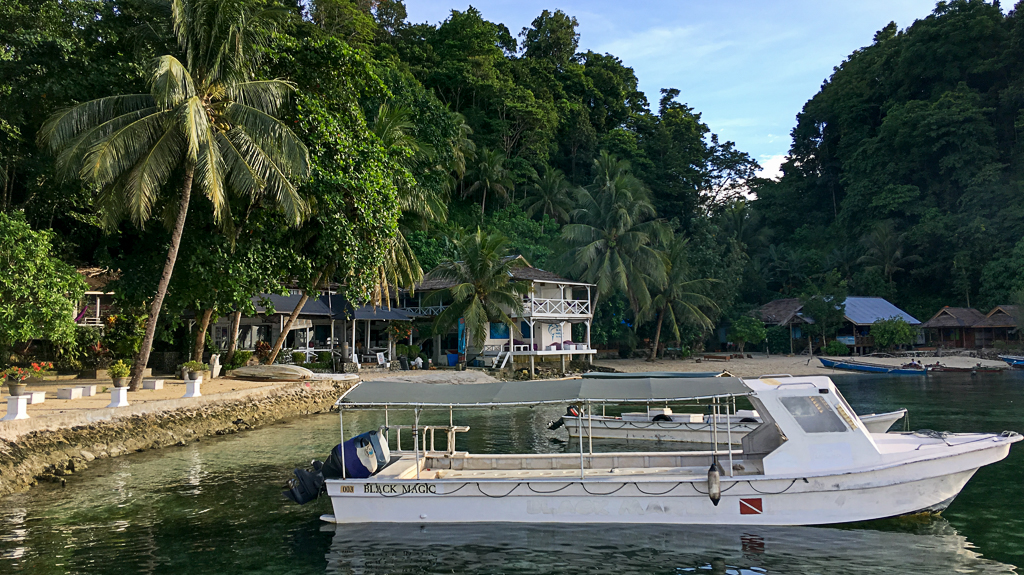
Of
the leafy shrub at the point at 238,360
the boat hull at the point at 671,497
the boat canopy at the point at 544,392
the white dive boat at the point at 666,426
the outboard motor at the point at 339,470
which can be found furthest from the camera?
the leafy shrub at the point at 238,360

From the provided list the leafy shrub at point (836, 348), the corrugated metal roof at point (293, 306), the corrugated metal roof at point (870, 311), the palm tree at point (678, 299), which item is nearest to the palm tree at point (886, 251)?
the corrugated metal roof at point (870, 311)

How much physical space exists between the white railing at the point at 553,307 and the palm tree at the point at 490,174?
43.7ft

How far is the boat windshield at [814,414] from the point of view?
904 cm

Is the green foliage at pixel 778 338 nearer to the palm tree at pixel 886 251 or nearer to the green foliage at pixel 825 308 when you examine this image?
the green foliage at pixel 825 308

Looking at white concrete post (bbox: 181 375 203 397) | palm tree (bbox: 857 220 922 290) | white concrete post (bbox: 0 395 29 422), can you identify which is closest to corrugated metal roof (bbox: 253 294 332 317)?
white concrete post (bbox: 181 375 203 397)

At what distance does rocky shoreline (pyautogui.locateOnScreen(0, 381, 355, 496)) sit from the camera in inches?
467

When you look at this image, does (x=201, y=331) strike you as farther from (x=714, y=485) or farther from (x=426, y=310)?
(x=714, y=485)

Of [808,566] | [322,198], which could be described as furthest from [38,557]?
[322,198]

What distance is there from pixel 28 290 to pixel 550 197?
121 feet

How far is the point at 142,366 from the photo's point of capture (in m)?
17.8

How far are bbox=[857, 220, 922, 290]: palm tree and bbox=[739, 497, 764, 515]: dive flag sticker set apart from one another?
50714mm

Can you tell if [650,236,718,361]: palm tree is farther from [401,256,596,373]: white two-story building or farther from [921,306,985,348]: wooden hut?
[921,306,985,348]: wooden hut

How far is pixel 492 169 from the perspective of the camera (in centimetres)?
4434

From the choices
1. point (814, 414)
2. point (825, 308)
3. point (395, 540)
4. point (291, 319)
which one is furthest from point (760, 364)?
point (395, 540)
